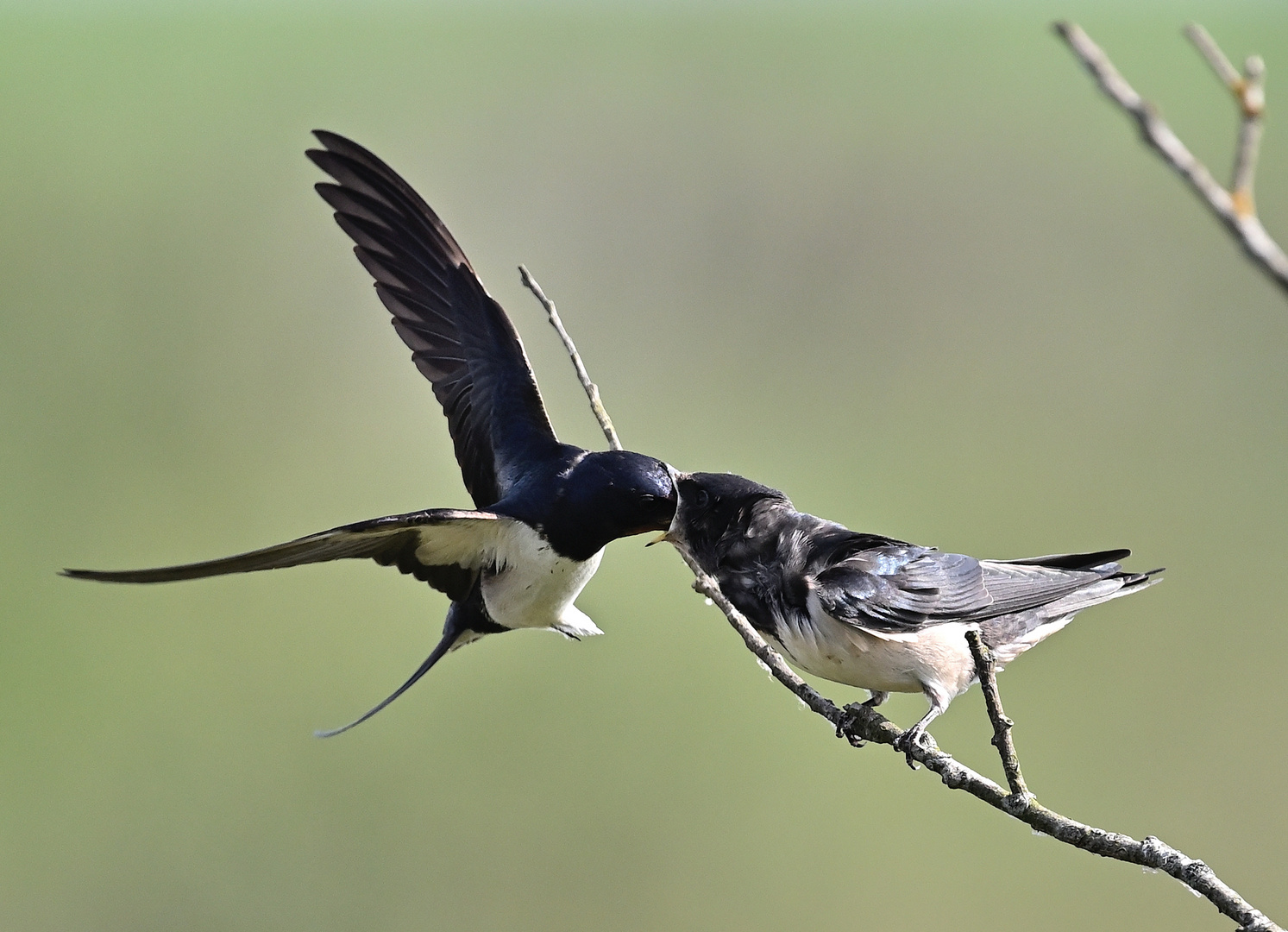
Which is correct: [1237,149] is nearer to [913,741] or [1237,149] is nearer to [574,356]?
[913,741]

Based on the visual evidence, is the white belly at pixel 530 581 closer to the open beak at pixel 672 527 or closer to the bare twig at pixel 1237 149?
the open beak at pixel 672 527

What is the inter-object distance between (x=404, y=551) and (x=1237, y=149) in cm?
238

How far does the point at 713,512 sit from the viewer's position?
3223mm

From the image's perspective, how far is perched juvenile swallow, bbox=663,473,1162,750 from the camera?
2879mm

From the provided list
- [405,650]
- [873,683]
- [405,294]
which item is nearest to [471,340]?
[405,294]

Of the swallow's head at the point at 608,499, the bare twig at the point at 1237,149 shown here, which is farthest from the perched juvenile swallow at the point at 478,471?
the bare twig at the point at 1237,149

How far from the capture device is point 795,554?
3045 millimetres

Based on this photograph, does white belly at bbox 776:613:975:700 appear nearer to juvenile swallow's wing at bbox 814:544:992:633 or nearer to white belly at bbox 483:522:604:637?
juvenile swallow's wing at bbox 814:544:992:633

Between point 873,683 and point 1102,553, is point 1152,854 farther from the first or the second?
point 1102,553

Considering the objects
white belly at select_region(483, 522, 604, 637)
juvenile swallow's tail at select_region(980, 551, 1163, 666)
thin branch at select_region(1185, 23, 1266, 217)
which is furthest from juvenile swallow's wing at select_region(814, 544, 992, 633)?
thin branch at select_region(1185, 23, 1266, 217)

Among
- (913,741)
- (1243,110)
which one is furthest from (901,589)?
(1243,110)

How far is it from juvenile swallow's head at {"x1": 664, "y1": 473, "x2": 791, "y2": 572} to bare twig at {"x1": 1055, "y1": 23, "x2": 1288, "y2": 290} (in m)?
2.42

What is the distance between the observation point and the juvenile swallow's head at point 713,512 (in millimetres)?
3164

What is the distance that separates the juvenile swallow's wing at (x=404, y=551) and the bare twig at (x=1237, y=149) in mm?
1658
